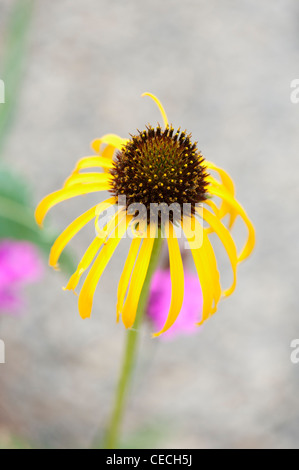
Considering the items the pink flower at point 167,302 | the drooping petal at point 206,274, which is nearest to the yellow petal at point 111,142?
the drooping petal at point 206,274

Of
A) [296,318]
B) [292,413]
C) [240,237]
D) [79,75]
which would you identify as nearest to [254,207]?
[240,237]

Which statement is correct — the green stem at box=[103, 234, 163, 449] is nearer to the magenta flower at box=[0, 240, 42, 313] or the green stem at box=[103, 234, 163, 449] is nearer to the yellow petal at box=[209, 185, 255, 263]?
the yellow petal at box=[209, 185, 255, 263]

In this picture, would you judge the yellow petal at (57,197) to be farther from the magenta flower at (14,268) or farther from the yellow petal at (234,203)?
the magenta flower at (14,268)

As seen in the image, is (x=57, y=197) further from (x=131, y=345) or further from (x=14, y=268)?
(x=14, y=268)

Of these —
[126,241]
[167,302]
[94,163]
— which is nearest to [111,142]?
[94,163]
